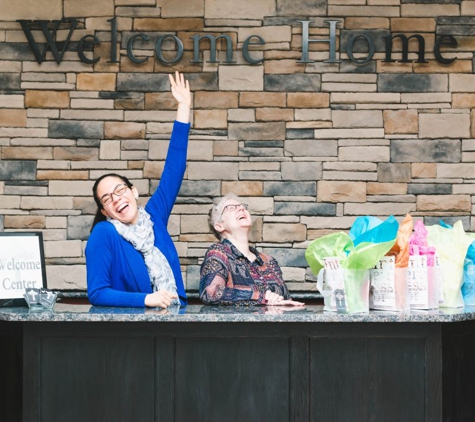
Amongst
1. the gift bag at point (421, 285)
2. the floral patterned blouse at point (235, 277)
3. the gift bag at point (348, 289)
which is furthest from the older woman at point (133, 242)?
the gift bag at point (421, 285)

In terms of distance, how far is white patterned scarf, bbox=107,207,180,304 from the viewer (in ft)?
10.6

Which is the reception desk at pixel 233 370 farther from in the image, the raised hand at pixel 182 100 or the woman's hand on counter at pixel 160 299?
the raised hand at pixel 182 100

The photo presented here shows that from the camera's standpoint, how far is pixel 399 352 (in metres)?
2.72

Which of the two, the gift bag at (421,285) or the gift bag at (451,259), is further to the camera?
the gift bag at (451,259)

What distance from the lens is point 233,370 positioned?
2734 mm

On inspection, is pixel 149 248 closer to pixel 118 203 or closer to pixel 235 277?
pixel 118 203

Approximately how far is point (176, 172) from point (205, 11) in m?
1.25

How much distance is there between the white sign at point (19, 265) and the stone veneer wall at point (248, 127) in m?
1.29

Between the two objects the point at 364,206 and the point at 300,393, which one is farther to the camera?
the point at 364,206

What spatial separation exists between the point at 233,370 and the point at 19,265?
2.95 feet

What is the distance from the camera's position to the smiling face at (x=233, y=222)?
137 inches

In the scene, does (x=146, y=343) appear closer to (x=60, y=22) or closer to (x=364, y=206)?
(x=364, y=206)

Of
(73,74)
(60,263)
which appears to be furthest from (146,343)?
(73,74)

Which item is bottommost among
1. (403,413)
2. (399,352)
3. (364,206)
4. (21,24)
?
(403,413)
